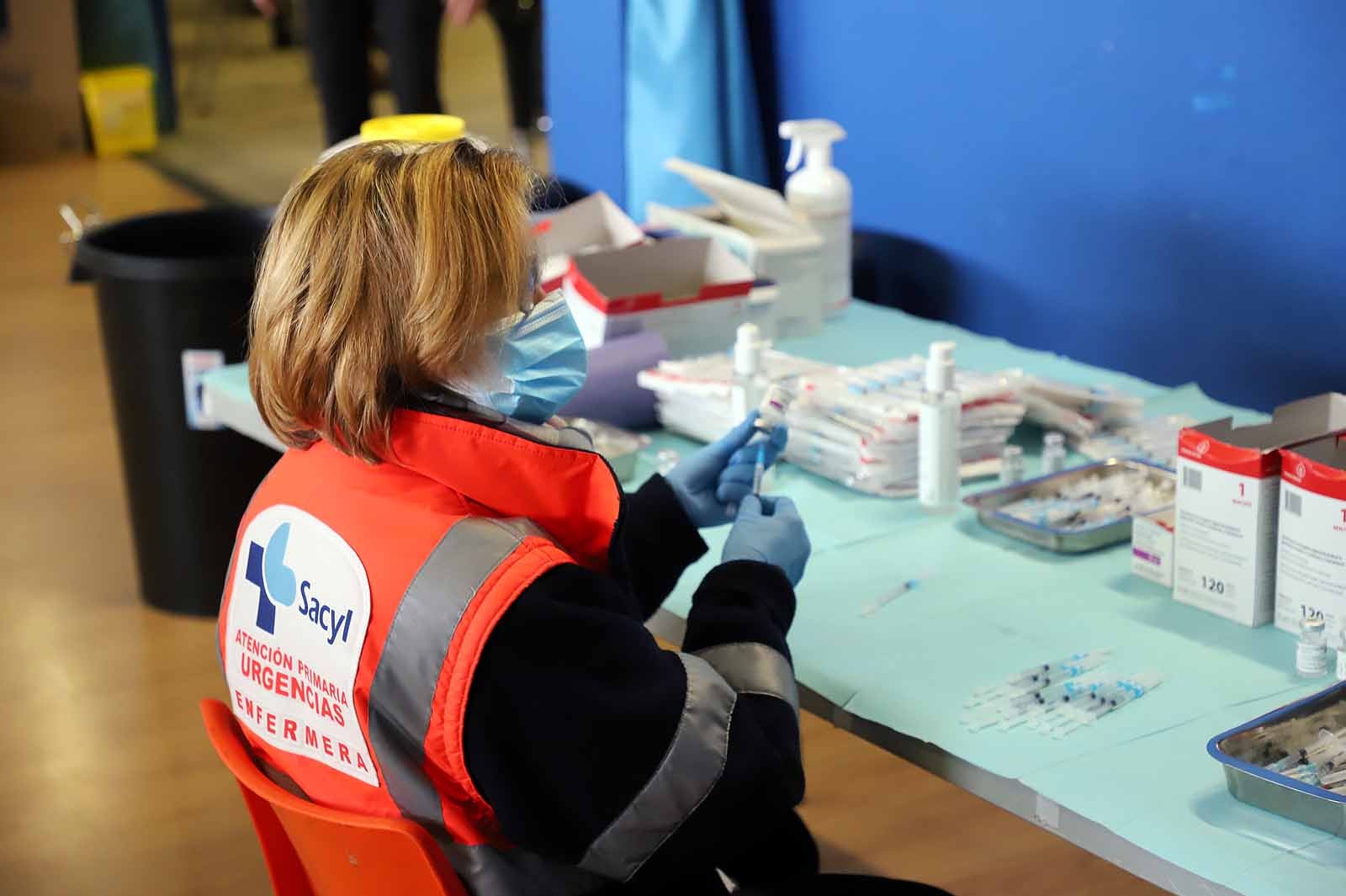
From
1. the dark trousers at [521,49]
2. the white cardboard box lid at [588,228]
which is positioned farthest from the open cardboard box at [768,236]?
the dark trousers at [521,49]

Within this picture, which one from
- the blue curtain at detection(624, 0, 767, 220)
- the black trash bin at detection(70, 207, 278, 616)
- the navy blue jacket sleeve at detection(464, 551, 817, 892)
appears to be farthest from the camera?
the blue curtain at detection(624, 0, 767, 220)

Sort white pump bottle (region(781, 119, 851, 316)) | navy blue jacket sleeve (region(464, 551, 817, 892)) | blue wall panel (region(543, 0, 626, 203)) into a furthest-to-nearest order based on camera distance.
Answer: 1. blue wall panel (region(543, 0, 626, 203))
2. white pump bottle (region(781, 119, 851, 316))
3. navy blue jacket sleeve (region(464, 551, 817, 892))

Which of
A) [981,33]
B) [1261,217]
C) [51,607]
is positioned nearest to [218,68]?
[51,607]

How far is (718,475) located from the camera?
60.1 inches

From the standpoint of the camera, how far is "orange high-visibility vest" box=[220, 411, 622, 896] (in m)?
1.09

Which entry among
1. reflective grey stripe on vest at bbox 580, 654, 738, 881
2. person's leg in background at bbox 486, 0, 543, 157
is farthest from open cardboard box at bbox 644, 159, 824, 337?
person's leg in background at bbox 486, 0, 543, 157

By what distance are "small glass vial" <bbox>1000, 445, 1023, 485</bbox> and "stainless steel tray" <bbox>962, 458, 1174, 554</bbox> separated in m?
0.03

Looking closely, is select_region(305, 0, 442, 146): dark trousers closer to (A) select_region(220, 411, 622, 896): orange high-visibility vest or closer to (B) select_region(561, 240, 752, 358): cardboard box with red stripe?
(B) select_region(561, 240, 752, 358): cardboard box with red stripe

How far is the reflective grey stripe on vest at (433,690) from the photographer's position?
1083 millimetres

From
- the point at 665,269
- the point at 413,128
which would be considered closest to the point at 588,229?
the point at 665,269

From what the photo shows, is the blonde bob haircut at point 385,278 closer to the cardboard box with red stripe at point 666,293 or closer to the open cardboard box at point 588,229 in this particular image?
the cardboard box with red stripe at point 666,293

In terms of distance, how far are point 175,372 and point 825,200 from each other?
1279 millimetres

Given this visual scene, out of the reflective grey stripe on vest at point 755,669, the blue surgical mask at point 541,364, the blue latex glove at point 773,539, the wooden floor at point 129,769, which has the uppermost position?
the blue surgical mask at point 541,364

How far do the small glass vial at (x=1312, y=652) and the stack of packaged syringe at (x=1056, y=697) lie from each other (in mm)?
119
